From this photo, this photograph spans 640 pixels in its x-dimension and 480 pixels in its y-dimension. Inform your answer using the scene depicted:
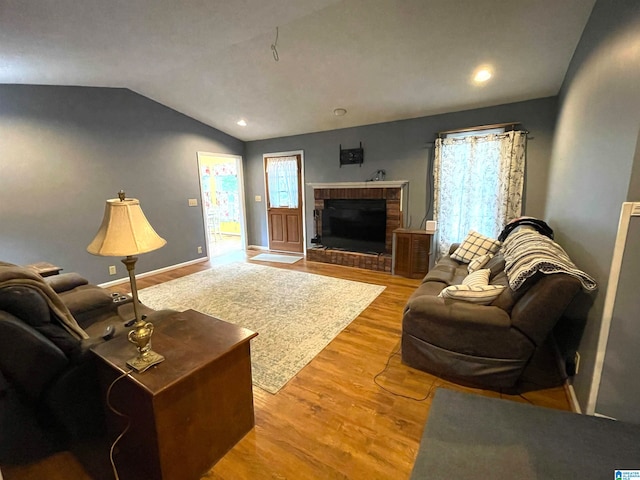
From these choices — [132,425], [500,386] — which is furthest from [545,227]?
[132,425]

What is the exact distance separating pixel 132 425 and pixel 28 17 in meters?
2.76

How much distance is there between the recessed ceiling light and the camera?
3103mm

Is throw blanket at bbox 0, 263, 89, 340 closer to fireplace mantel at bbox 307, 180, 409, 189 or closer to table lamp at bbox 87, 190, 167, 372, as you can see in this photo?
table lamp at bbox 87, 190, 167, 372

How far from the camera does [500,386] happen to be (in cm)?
190

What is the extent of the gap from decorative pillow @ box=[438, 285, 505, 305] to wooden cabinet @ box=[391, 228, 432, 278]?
88.0 inches

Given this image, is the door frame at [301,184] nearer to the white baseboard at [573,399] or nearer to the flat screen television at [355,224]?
the flat screen television at [355,224]

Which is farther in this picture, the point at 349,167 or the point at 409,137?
the point at 349,167

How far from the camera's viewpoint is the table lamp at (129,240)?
46.1 inches

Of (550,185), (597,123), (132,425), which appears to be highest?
(597,123)

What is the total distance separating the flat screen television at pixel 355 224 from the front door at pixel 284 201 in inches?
30.5

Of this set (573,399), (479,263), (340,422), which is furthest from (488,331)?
(479,263)

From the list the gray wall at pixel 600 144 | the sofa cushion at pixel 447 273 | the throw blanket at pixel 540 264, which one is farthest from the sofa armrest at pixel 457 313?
the sofa cushion at pixel 447 273

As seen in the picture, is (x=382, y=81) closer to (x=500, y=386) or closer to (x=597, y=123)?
(x=597, y=123)

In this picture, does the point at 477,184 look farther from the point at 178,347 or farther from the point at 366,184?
the point at 178,347
